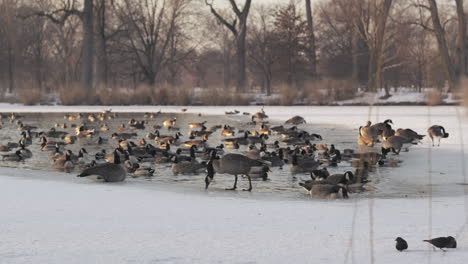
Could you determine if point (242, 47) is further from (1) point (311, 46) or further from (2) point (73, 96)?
(2) point (73, 96)

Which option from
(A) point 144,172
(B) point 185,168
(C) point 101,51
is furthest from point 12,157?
(C) point 101,51

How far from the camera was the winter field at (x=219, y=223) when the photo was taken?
5.84 m

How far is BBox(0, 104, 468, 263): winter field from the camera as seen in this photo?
5840 millimetres

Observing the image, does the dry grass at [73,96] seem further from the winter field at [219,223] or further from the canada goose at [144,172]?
the winter field at [219,223]

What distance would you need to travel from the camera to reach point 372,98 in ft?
12.6

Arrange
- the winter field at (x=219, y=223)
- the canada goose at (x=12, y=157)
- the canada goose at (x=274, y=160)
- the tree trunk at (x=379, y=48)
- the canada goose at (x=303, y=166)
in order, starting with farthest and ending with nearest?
the canada goose at (x=12, y=157)
the canada goose at (x=274, y=160)
the canada goose at (x=303, y=166)
the winter field at (x=219, y=223)
the tree trunk at (x=379, y=48)

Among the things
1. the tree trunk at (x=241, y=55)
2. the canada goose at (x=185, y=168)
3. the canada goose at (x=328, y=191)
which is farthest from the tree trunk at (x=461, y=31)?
the canada goose at (x=328, y=191)

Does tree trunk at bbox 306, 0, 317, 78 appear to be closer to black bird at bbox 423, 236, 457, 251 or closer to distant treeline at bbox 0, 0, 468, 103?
distant treeline at bbox 0, 0, 468, 103

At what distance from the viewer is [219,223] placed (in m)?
7.39

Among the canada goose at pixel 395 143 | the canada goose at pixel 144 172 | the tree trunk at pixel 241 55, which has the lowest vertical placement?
the canada goose at pixel 144 172

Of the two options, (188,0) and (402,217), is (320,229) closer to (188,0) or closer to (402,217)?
(402,217)

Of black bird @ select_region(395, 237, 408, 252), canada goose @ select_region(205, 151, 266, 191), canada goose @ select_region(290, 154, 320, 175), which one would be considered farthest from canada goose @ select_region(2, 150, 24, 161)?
black bird @ select_region(395, 237, 408, 252)

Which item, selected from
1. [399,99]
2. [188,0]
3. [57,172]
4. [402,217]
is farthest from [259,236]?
[188,0]

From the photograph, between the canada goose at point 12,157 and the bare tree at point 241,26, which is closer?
the canada goose at point 12,157
